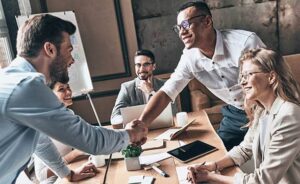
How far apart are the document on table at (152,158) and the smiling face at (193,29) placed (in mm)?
764

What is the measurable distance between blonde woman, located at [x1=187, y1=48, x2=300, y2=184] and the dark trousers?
562 millimetres

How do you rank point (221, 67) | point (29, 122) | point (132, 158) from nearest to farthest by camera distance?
point (29, 122) < point (132, 158) < point (221, 67)

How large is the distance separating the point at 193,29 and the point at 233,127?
2.48 feet

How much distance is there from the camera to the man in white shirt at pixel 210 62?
195 centimetres

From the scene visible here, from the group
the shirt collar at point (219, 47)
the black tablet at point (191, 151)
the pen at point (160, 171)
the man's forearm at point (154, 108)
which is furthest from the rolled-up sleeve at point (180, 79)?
the pen at point (160, 171)

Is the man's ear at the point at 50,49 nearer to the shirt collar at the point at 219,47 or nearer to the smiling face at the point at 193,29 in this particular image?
the smiling face at the point at 193,29

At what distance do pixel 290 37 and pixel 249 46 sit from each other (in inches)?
98.7

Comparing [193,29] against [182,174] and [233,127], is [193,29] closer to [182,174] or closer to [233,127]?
[233,127]

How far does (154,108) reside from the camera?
6.38 ft

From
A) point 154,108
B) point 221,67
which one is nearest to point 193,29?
point 221,67

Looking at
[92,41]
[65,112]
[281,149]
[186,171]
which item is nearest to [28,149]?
[65,112]

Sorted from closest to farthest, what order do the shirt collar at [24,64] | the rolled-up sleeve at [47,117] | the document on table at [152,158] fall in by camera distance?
the rolled-up sleeve at [47,117]
the shirt collar at [24,64]
the document on table at [152,158]

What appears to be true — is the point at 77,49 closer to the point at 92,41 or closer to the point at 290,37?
the point at 92,41

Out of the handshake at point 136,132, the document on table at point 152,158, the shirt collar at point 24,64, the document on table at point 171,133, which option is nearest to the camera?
the shirt collar at point 24,64
